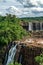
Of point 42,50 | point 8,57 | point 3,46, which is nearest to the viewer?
point 42,50

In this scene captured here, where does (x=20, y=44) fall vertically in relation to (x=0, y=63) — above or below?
above

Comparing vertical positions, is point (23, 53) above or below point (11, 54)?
above

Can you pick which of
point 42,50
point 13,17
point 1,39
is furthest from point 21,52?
point 13,17

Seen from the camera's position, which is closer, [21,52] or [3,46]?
[21,52]

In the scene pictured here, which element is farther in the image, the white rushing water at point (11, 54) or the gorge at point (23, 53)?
the white rushing water at point (11, 54)

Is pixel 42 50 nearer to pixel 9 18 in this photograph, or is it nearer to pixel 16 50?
pixel 16 50

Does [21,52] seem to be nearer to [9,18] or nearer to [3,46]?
[3,46]

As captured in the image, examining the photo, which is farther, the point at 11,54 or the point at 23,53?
the point at 11,54

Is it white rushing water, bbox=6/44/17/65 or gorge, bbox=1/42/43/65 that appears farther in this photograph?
white rushing water, bbox=6/44/17/65

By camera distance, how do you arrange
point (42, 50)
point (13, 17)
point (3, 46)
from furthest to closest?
point (13, 17), point (3, 46), point (42, 50)
